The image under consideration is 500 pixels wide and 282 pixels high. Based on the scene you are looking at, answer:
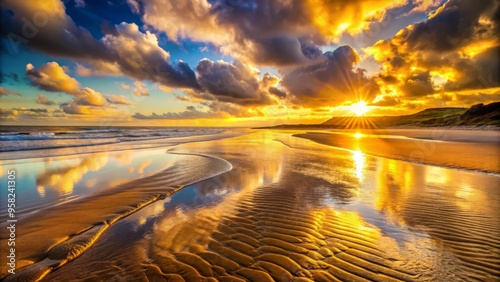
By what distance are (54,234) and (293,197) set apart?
6.91m

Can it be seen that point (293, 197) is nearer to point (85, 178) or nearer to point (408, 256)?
point (408, 256)

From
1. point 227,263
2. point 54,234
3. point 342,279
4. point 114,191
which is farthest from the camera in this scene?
point 114,191

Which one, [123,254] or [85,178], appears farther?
[85,178]

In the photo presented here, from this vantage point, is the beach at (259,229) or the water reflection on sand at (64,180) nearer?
the beach at (259,229)

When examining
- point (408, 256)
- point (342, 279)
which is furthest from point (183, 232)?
point (408, 256)

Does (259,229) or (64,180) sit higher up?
(259,229)

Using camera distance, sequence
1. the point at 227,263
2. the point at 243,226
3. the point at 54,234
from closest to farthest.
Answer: the point at 227,263 < the point at 54,234 < the point at 243,226

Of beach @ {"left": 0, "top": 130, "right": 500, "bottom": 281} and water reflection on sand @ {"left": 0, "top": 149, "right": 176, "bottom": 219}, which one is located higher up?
beach @ {"left": 0, "top": 130, "right": 500, "bottom": 281}

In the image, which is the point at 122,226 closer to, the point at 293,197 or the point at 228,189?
the point at 228,189

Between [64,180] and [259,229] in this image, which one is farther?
[64,180]

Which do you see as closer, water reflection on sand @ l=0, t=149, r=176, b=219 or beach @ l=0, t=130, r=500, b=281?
beach @ l=0, t=130, r=500, b=281

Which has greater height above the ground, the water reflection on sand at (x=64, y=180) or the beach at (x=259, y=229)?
the beach at (x=259, y=229)

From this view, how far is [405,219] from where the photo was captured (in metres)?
5.81

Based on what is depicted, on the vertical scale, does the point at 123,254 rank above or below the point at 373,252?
below
